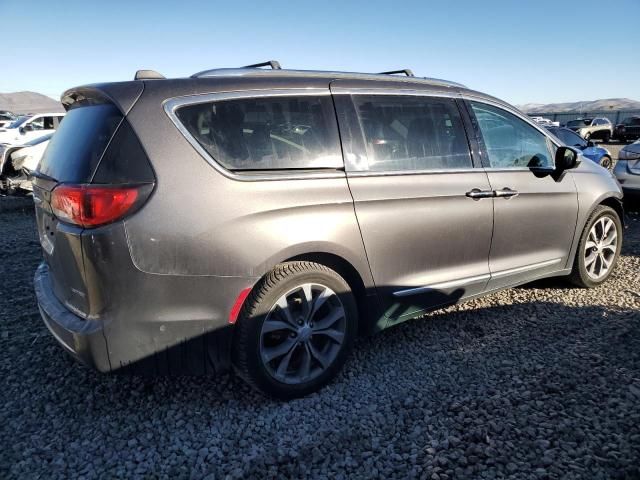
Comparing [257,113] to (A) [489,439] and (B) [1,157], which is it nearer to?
(A) [489,439]

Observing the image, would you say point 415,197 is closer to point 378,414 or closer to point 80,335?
point 378,414

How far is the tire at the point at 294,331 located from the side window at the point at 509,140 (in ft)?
5.71

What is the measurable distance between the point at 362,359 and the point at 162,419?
1.35 metres

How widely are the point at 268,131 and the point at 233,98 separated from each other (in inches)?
10.0

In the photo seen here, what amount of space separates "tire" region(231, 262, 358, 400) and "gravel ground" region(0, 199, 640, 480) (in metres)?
0.16

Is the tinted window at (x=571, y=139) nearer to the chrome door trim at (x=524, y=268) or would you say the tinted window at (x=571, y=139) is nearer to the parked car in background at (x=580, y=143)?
the parked car in background at (x=580, y=143)

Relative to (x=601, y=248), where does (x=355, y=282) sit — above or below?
above

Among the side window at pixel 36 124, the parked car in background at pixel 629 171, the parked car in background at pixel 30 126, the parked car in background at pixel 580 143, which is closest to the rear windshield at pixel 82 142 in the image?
the parked car in background at pixel 629 171

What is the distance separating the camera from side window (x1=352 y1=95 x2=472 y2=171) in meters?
3.00

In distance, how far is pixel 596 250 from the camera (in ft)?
14.8

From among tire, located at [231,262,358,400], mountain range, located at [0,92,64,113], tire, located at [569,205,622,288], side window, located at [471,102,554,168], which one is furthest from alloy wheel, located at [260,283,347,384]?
mountain range, located at [0,92,64,113]

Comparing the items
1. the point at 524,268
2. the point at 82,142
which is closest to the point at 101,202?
the point at 82,142

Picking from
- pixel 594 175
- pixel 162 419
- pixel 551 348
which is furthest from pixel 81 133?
pixel 594 175

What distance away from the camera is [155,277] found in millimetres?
2289
